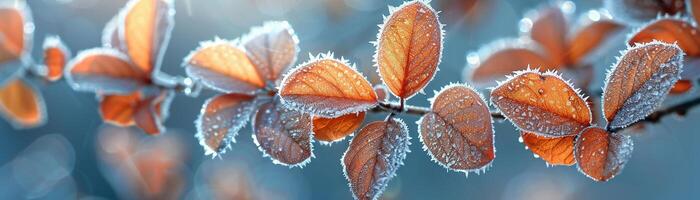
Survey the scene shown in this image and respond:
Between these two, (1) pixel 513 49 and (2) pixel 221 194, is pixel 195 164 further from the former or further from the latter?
(1) pixel 513 49

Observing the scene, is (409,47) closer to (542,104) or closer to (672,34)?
(542,104)

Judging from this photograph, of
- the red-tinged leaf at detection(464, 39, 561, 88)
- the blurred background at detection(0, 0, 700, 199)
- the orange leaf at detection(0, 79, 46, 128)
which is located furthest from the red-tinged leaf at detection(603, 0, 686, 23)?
the blurred background at detection(0, 0, 700, 199)

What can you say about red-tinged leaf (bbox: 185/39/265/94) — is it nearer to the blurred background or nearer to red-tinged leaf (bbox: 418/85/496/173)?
red-tinged leaf (bbox: 418/85/496/173)

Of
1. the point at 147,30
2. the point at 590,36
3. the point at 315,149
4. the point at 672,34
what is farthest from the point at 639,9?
the point at 315,149

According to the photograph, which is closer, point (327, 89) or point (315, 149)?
point (327, 89)

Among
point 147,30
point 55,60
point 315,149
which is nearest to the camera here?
point 147,30

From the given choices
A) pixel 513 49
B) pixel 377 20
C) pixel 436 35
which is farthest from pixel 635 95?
pixel 377 20
